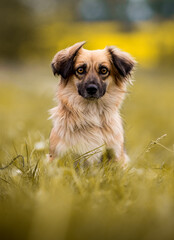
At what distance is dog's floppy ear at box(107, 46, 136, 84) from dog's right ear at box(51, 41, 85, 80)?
34 cm

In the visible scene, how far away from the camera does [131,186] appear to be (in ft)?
6.60

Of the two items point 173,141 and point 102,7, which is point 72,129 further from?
point 102,7

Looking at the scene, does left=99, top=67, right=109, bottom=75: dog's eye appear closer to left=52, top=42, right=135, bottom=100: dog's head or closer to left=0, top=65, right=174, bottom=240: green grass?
left=52, top=42, right=135, bottom=100: dog's head

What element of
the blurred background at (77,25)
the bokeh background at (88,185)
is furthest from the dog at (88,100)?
the blurred background at (77,25)

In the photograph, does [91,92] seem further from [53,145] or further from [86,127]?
[53,145]

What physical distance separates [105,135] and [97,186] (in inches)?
34.9

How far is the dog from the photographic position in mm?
2717

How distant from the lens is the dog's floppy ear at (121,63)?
308 centimetres

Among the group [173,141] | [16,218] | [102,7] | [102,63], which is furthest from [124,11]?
[16,218]

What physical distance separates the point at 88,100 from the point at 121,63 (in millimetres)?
536

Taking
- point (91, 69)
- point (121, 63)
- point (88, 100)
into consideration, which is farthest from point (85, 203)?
point (121, 63)

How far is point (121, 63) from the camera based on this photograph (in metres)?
3.13

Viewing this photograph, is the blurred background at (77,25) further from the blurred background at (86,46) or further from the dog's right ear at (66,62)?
the dog's right ear at (66,62)

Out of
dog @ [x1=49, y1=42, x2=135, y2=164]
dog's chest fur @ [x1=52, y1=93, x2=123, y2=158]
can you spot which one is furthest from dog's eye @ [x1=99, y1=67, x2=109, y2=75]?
dog's chest fur @ [x1=52, y1=93, x2=123, y2=158]
